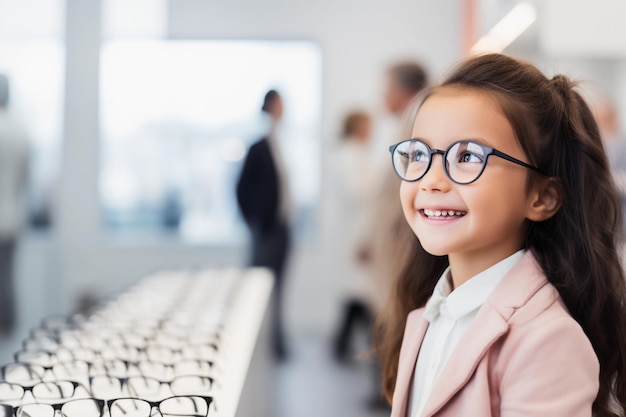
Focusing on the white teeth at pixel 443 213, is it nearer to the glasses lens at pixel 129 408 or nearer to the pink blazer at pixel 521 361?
the pink blazer at pixel 521 361

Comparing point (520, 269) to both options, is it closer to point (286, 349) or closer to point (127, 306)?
point (127, 306)

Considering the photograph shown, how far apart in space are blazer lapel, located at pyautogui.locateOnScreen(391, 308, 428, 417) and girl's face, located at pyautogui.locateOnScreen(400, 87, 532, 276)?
0.67 feet

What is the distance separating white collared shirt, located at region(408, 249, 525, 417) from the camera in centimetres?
133

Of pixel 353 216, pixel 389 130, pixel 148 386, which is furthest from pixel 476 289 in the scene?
pixel 353 216

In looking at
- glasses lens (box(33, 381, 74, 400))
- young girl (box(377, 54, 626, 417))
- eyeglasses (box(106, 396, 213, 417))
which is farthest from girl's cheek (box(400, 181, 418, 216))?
glasses lens (box(33, 381, 74, 400))

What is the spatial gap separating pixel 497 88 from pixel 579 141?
6.5 inches

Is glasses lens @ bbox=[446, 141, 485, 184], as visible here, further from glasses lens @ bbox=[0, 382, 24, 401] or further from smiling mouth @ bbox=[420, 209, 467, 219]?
glasses lens @ bbox=[0, 382, 24, 401]

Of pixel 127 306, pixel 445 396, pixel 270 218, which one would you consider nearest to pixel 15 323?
pixel 270 218

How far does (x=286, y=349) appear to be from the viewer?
18.5 feet

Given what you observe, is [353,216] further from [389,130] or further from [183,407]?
[183,407]

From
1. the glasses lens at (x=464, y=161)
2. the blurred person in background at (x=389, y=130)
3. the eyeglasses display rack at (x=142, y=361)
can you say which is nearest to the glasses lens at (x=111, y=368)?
the eyeglasses display rack at (x=142, y=361)

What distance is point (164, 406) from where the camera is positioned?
4.93 feet

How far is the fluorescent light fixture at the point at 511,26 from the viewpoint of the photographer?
425 centimetres

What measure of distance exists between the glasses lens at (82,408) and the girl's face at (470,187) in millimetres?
664
